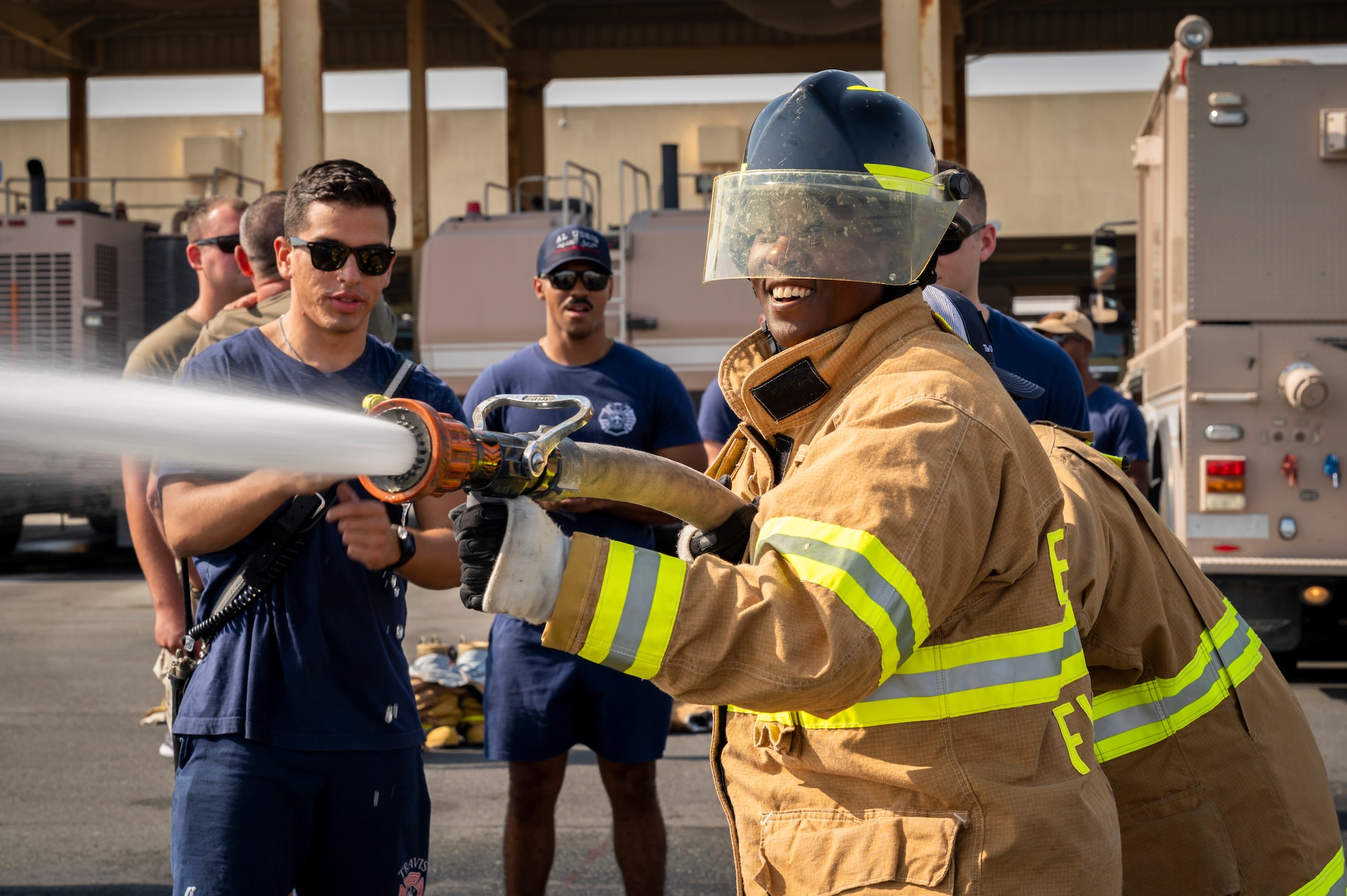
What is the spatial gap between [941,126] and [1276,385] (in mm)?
5753

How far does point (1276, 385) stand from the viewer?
655 cm

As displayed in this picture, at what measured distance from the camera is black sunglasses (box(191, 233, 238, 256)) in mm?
4617

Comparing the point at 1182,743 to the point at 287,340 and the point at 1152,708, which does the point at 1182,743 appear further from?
the point at 287,340

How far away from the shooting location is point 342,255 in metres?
2.90

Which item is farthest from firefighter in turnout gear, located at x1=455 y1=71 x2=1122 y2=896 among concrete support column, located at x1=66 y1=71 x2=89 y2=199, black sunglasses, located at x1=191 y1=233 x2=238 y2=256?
concrete support column, located at x1=66 y1=71 x2=89 y2=199

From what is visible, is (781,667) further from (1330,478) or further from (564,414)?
(1330,478)

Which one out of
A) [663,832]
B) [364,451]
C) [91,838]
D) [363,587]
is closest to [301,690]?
[363,587]

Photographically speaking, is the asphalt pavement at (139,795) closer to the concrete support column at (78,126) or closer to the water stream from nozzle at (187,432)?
the water stream from nozzle at (187,432)

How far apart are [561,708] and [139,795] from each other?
2488mm

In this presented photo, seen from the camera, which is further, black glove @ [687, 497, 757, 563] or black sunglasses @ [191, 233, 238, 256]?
black sunglasses @ [191, 233, 238, 256]

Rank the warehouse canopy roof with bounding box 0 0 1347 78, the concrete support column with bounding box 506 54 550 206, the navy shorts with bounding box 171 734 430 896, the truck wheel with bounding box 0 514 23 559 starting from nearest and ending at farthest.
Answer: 1. the navy shorts with bounding box 171 734 430 896
2. the truck wheel with bounding box 0 514 23 559
3. the warehouse canopy roof with bounding box 0 0 1347 78
4. the concrete support column with bounding box 506 54 550 206

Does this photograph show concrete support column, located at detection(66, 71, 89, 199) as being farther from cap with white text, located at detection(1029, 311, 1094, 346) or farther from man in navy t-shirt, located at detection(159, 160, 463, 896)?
man in navy t-shirt, located at detection(159, 160, 463, 896)

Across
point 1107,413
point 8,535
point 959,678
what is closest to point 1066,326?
point 1107,413

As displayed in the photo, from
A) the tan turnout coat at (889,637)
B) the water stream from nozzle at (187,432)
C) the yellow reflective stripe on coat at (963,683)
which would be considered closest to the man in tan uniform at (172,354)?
the water stream from nozzle at (187,432)
